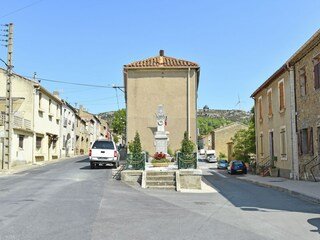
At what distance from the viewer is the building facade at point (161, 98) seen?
103 ft

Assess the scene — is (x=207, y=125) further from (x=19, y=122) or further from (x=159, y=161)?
(x=159, y=161)

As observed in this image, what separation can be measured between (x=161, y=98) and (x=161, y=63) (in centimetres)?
308

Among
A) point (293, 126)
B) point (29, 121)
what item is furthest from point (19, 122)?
point (293, 126)

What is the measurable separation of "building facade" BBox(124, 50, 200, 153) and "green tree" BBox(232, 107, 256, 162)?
13092 mm

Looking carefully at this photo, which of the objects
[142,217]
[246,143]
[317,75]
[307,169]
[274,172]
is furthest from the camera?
[246,143]

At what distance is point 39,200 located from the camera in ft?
37.0

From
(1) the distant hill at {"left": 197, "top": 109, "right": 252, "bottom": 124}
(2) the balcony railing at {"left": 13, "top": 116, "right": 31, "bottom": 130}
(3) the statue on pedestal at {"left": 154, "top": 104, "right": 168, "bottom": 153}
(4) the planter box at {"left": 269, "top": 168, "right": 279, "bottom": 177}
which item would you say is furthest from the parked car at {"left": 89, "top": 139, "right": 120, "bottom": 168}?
(1) the distant hill at {"left": 197, "top": 109, "right": 252, "bottom": 124}

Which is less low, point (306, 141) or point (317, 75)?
point (317, 75)

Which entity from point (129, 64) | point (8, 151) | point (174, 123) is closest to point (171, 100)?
point (174, 123)

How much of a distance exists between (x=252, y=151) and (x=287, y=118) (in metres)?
19.3

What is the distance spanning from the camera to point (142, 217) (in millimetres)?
8961

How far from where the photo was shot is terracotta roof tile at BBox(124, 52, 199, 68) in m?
32.3

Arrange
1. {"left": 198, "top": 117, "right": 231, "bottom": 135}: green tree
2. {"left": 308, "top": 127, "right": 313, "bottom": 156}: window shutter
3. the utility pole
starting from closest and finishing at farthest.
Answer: {"left": 308, "top": 127, "right": 313, "bottom": 156}: window shutter
the utility pole
{"left": 198, "top": 117, "right": 231, "bottom": 135}: green tree

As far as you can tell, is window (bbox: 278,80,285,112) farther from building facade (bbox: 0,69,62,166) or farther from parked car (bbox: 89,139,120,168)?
building facade (bbox: 0,69,62,166)
